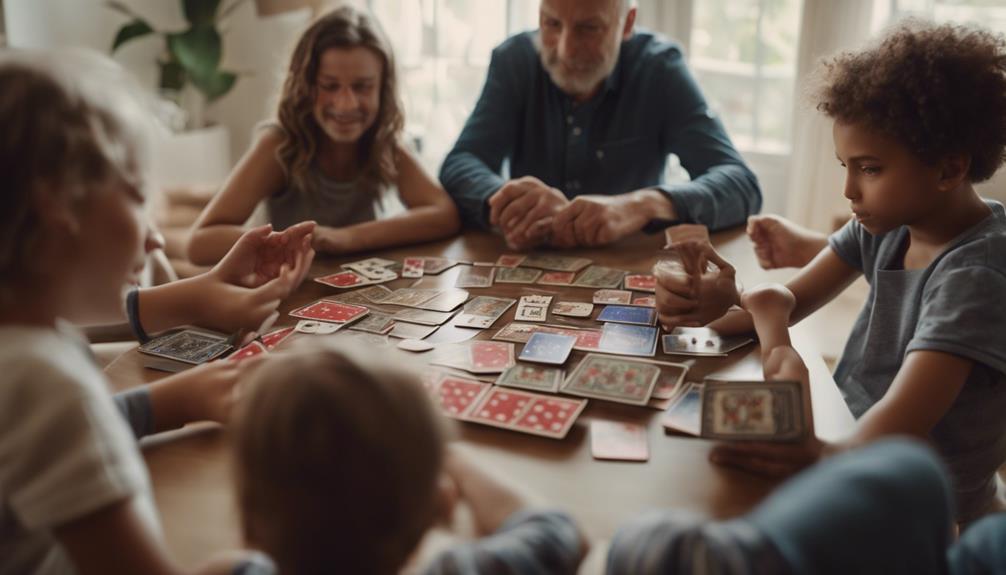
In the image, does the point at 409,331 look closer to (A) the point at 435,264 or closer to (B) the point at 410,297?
(B) the point at 410,297

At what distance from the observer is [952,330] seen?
1.12m

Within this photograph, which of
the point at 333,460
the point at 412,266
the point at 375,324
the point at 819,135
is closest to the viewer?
the point at 333,460

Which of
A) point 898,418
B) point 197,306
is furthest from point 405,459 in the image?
point 197,306

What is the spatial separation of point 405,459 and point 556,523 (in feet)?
0.63

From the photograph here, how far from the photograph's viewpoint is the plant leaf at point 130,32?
12.0ft

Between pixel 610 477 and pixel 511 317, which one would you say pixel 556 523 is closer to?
pixel 610 477

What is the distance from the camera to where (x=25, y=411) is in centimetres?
70

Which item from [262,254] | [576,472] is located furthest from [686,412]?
[262,254]

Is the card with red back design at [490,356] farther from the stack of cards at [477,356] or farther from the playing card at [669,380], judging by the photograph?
the playing card at [669,380]

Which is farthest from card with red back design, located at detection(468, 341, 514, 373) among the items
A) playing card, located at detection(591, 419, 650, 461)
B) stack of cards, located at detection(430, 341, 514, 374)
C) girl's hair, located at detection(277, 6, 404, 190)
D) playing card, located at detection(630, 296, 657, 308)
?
girl's hair, located at detection(277, 6, 404, 190)

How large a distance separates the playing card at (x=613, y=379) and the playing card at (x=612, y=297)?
30 cm

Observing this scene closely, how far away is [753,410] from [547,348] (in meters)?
0.38

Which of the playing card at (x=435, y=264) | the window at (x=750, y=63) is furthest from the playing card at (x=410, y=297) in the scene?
the window at (x=750, y=63)

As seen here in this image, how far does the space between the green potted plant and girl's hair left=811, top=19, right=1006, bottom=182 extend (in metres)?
3.36
